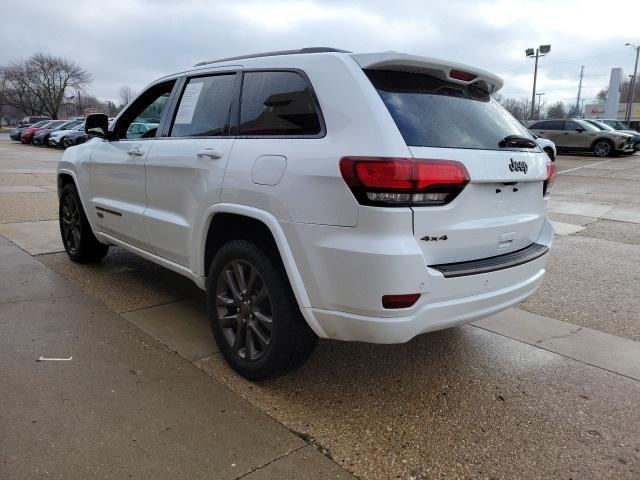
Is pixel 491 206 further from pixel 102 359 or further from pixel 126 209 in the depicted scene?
pixel 126 209

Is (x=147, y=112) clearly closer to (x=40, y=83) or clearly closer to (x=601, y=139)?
(x=601, y=139)

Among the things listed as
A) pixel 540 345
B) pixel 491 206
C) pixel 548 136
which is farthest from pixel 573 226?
pixel 548 136

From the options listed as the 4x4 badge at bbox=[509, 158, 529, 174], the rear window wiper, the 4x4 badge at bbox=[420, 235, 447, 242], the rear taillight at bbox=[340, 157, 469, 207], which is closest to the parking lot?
the 4x4 badge at bbox=[420, 235, 447, 242]

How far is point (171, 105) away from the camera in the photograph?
4.02 metres

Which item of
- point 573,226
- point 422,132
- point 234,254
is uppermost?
point 422,132

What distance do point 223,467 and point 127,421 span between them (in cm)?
64

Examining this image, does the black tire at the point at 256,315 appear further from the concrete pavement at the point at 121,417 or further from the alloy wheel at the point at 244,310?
the concrete pavement at the point at 121,417

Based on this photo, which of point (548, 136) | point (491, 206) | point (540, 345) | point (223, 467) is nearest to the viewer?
point (223, 467)

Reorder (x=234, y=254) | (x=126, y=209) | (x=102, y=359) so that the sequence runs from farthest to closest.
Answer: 1. (x=126, y=209)
2. (x=102, y=359)
3. (x=234, y=254)

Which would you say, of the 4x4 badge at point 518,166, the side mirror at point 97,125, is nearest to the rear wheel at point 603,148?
the 4x4 badge at point 518,166

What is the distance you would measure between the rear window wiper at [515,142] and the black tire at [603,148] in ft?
77.9

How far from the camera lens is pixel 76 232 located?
5555mm

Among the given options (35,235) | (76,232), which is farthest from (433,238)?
(35,235)

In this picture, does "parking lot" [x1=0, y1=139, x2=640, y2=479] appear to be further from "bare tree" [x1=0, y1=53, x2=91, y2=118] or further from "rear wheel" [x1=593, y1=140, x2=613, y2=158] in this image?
"bare tree" [x1=0, y1=53, x2=91, y2=118]
